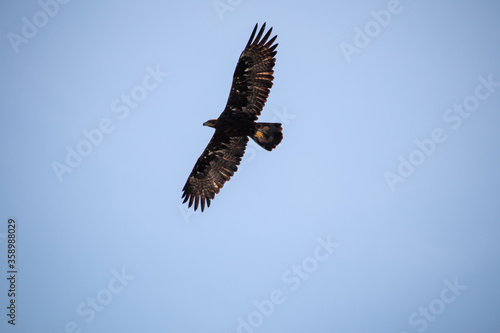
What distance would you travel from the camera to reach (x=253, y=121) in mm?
12094

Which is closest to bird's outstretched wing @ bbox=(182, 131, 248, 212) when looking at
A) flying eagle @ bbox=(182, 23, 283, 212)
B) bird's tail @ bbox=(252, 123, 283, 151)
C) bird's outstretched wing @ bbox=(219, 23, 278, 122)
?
flying eagle @ bbox=(182, 23, 283, 212)

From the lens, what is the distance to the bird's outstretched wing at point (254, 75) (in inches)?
469

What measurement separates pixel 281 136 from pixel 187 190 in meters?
3.31

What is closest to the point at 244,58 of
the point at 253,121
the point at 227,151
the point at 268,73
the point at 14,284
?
the point at 268,73

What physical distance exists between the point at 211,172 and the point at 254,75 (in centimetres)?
314

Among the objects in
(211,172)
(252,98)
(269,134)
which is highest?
(252,98)

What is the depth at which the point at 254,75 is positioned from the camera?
11.9 m

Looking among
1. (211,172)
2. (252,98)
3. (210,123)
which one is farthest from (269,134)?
(211,172)

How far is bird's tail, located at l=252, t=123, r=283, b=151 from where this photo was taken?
39.5 feet

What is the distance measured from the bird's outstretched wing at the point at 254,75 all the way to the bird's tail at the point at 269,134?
0.48m

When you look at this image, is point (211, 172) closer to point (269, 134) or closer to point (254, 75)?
point (269, 134)

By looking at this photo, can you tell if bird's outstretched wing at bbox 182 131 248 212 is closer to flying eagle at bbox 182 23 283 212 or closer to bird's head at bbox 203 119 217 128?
flying eagle at bbox 182 23 283 212

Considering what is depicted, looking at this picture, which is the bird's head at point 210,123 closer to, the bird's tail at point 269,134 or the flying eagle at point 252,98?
the flying eagle at point 252,98

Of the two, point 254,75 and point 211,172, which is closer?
point 254,75
